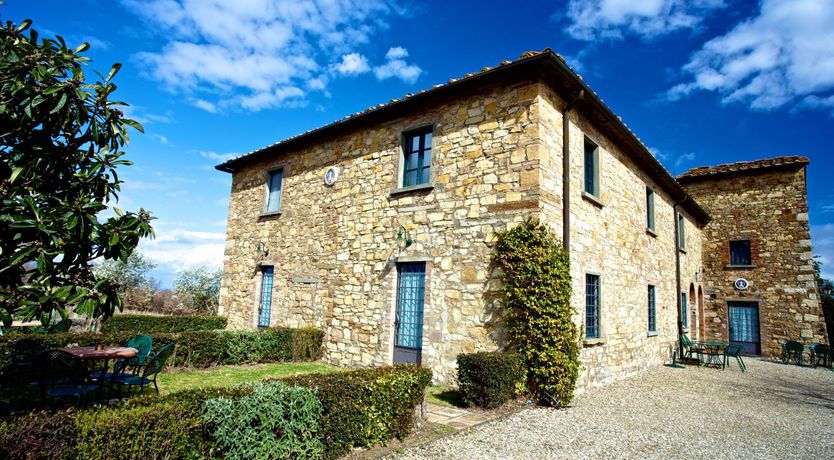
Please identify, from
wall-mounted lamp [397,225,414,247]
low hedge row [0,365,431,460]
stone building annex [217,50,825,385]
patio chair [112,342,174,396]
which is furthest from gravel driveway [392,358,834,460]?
wall-mounted lamp [397,225,414,247]

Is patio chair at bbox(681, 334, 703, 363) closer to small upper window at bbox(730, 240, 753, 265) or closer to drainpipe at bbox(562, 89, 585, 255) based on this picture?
small upper window at bbox(730, 240, 753, 265)

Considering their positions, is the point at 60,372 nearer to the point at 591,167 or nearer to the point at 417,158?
the point at 417,158

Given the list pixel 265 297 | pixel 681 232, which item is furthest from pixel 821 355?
pixel 265 297

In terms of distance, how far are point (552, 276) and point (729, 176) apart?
49.5 ft

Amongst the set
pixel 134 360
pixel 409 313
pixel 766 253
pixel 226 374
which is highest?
pixel 766 253

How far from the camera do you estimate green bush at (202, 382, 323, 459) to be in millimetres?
3885

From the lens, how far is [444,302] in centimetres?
845

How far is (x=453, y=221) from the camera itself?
860cm

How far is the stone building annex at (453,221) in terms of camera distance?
8.12 m

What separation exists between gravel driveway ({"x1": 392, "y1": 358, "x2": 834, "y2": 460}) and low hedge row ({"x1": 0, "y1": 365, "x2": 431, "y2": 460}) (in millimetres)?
609

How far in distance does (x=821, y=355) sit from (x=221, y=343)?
1885 centimetres

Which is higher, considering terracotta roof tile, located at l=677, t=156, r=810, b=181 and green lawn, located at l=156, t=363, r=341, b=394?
terracotta roof tile, located at l=677, t=156, r=810, b=181

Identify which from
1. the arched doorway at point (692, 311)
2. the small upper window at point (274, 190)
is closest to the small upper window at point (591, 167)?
the small upper window at point (274, 190)

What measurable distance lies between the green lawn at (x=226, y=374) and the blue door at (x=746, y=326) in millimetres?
16101
